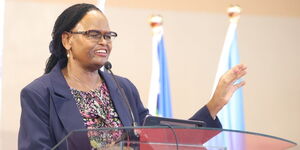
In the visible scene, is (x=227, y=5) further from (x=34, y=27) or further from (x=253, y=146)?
(x=253, y=146)

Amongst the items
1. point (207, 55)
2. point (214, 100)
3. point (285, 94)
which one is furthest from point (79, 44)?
point (285, 94)

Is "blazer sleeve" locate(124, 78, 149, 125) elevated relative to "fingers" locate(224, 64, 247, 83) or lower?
lower

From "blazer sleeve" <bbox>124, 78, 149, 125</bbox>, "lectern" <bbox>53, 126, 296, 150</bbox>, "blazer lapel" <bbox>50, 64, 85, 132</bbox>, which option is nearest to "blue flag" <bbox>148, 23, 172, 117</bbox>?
"blazer sleeve" <bbox>124, 78, 149, 125</bbox>

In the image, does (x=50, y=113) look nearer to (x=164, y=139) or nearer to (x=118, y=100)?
(x=118, y=100)

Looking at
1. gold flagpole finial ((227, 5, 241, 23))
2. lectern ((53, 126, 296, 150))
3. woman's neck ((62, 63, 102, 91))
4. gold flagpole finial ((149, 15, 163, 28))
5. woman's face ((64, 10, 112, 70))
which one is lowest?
lectern ((53, 126, 296, 150))

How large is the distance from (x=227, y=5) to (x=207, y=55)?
51 centimetres

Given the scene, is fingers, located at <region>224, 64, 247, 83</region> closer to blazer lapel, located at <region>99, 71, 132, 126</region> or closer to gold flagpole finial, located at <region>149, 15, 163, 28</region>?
blazer lapel, located at <region>99, 71, 132, 126</region>

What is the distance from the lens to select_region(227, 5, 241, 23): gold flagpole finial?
18.4 feet

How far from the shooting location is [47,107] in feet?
9.49

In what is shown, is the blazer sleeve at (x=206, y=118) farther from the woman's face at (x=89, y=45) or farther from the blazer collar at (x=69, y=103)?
the woman's face at (x=89, y=45)

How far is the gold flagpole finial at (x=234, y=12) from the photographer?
18.4ft

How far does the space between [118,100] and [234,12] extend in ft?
9.06

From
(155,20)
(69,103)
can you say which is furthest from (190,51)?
(69,103)

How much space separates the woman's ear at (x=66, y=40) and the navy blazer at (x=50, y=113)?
0.14 meters
